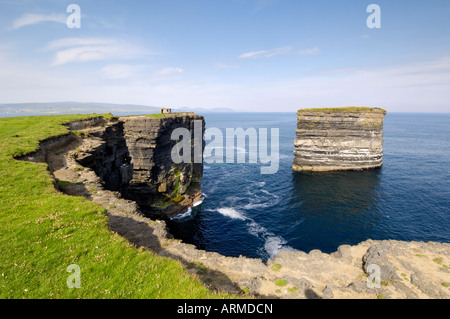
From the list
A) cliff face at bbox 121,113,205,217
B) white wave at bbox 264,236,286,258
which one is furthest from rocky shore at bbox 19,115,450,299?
cliff face at bbox 121,113,205,217

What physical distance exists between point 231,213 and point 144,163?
19176mm

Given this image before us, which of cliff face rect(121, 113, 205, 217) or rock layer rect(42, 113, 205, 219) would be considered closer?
rock layer rect(42, 113, 205, 219)

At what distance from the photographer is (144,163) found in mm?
37969

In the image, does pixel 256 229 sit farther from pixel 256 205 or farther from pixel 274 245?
pixel 256 205

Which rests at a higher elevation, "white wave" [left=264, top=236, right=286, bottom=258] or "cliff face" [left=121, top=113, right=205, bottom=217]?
"cliff face" [left=121, top=113, right=205, bottom=217]

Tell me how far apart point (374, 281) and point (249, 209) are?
3099cm

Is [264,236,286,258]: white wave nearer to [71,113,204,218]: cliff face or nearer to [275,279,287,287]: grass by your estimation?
[71,113,204,218]: cliff face

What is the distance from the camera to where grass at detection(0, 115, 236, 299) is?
665cm

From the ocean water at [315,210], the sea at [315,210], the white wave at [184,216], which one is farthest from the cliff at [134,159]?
the ocean water at [315,210]

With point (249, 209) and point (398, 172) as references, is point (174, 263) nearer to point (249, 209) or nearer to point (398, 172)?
point (249, 209)

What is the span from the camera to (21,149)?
1775 cm

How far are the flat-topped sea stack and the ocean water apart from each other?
4277mm

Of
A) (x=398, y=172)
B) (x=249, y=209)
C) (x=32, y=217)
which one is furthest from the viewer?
(x=398, y=172)
